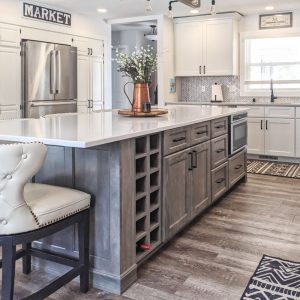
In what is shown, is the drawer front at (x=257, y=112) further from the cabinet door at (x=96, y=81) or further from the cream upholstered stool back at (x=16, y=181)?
the cream upholstered stool back at (x=16, y=181)

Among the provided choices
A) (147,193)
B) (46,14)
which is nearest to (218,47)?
(46,14)

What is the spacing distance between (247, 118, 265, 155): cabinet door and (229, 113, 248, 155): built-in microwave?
1.81m

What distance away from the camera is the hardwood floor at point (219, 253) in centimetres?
223

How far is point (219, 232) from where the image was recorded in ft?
10.5

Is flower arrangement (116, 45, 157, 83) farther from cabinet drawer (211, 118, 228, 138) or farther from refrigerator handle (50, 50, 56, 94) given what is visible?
refrigerator handle (50, 50, 56, 94)

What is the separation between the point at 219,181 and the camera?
388 cm

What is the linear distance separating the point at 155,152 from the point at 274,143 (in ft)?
14.0

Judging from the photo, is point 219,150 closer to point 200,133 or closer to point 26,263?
point 200,133

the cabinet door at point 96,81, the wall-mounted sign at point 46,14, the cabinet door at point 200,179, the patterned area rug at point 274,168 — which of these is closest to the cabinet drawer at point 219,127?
the cabinet door at point 200,179

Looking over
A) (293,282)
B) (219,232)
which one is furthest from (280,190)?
(293,282)

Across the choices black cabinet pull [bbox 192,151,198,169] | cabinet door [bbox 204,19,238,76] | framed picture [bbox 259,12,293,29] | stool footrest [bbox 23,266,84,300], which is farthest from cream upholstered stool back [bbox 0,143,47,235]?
framed picture [bbox 259,12,293,29]

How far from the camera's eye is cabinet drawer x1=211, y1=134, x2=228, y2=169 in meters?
3.66

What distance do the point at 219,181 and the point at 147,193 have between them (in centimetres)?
157

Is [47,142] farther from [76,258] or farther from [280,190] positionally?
[280,190]
